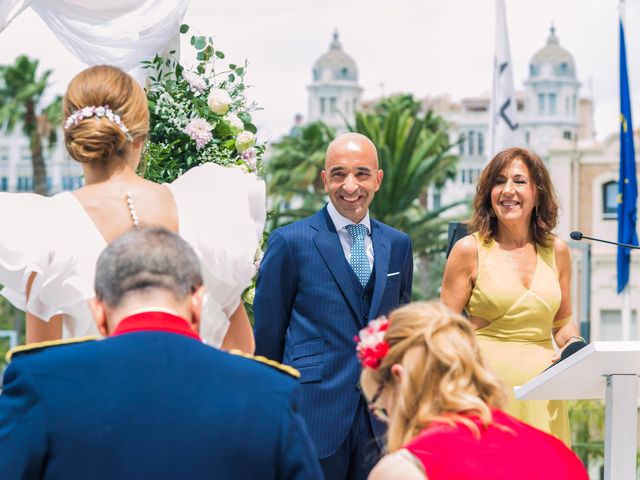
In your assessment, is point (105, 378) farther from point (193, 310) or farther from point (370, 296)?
point (370, 296)

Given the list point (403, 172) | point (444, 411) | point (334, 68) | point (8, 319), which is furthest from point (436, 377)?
point (334, 68)

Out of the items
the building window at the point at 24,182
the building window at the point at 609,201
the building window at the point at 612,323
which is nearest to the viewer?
the building window at the point at 609,201

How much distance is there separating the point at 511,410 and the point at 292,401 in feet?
10.5

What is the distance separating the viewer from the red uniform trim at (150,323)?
2982 mm

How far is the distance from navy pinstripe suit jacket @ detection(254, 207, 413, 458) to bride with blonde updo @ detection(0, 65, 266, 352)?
1722mm

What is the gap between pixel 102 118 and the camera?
4.03 metres

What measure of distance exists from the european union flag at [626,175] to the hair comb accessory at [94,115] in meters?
19.5

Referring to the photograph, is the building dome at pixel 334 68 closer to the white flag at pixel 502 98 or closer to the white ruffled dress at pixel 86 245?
the white flag at pixel 502 98

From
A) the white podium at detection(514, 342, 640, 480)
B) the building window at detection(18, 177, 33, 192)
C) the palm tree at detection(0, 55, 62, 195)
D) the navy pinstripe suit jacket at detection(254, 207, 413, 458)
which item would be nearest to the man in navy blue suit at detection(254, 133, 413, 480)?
the navy pinstripe suit jacket at detection(254, 207, 413, 458)

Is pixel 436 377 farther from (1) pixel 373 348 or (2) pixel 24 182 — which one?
(2) pixel 24 182

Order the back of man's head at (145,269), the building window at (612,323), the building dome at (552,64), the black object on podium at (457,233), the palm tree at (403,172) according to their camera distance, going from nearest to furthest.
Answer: the back of man's head at (145,269)
the black object on podium at (457,233)
the palm tree at (403,172)
the building window at (612,323)
the building dome at (552,64)

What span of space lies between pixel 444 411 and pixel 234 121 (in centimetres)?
283

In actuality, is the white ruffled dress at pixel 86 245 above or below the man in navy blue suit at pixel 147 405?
above

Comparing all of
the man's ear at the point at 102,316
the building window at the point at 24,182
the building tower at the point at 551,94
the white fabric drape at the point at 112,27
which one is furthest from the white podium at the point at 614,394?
the building tower at the point at 551,94
